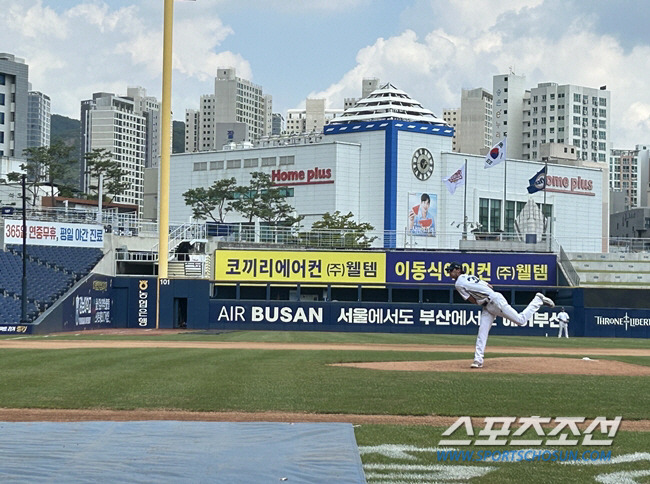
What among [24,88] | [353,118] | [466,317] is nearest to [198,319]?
[466,317]

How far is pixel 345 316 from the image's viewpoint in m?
49.9

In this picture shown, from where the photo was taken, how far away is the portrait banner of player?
9462cm

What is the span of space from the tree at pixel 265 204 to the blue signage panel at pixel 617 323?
1689 inches

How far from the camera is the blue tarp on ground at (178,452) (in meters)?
8.87

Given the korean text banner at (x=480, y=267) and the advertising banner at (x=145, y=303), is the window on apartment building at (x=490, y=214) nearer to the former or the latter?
the korean text banner at (x=480, y=267)

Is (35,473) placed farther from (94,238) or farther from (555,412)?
(94,238)

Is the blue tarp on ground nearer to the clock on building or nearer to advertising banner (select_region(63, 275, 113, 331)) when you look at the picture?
advertising banner (select_region(63, 275, 113, 331))

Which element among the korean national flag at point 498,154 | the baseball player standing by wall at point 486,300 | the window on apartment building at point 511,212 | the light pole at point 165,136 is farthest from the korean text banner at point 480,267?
the window on apartment building at point 511,212

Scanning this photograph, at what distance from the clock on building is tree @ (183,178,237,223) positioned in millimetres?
18630

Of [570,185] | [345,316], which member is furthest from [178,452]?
[570,185]

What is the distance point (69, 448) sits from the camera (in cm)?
1022

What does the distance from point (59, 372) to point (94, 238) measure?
110ft

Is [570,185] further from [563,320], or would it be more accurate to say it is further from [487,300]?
[487,300]

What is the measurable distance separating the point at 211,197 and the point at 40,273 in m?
49.6
